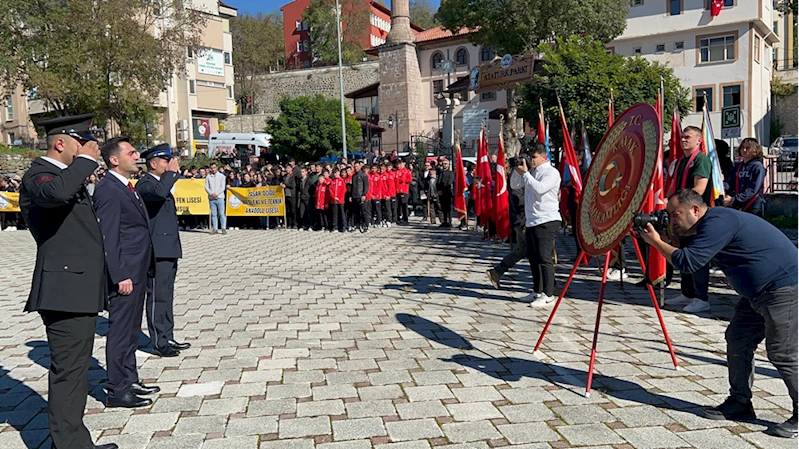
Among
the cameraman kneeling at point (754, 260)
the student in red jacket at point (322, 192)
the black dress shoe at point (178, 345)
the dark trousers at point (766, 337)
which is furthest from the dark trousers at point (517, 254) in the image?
the student in red jacket at point (322, 192)

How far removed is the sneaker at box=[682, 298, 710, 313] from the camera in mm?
7176

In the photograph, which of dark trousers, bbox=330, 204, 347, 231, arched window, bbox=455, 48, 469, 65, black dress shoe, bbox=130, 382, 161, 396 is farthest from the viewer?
arched window, bbox=455, 48, 469, 65

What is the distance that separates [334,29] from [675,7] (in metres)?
36.3

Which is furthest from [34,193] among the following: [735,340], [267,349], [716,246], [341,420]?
[735,340]

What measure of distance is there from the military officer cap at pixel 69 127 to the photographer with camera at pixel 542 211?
4.92 meters

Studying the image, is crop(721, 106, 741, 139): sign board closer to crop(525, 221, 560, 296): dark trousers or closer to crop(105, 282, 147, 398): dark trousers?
crop(525, 221, 560, 296): dark trousers

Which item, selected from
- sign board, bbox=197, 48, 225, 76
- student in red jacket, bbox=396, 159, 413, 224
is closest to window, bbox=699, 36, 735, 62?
student in red jacket, bbox=396, 159, 413, 224

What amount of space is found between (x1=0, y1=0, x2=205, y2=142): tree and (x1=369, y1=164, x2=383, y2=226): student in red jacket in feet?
52.2

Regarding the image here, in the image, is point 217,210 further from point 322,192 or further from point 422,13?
point 422,13

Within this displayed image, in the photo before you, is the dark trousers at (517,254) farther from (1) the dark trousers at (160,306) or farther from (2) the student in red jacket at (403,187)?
(2) the student in red jacket at (403,187)

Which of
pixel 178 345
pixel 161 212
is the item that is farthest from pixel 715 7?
pixel 178 345

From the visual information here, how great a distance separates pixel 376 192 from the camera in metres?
18.4

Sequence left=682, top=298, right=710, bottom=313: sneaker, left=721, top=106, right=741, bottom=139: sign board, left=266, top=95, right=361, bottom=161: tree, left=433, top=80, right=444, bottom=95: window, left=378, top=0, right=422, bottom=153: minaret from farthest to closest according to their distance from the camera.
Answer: left=433, top=80, right=444, bottom=95: window → left=378, top=0, right=422, bottom=153: minaret → left=266, top=95, right=361, bottom=161: tree → left=721, top=106, right=741, bottom=139: sign board → left=682, top=298, right=710, bottom=313: sneaker

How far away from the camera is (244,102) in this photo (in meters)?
68.9
